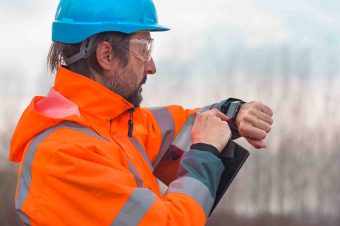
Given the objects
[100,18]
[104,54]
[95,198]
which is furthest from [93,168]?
[100,18]

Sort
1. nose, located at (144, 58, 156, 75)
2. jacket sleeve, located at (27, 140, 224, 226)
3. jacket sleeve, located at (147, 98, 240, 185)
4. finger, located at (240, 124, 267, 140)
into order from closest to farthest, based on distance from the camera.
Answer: jacket sleeve, located at (27, 140, 224, 226) → finger, located at (240, 124, 267, 140) → nose, located at (144, 58, 156, 75) → jacket sleeve, located at (147, 98, 240, 185)

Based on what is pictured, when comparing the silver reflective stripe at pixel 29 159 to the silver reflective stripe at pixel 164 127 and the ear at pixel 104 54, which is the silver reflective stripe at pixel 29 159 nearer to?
the ear at pixel 104 54

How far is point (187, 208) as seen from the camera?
263cm

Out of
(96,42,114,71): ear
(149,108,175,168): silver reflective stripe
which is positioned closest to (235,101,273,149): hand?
(149,108,175,168): silver reflective stripe

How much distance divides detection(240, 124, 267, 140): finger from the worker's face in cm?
52

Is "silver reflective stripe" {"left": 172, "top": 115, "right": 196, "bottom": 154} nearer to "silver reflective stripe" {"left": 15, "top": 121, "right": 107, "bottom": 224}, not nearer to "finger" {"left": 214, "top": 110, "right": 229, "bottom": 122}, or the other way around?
"finger" {"left": 214, "top": 110, "right": 229, "bottom": 122}

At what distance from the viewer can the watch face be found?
320 cm

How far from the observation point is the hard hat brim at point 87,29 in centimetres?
298

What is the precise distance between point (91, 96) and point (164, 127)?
614 millimetres

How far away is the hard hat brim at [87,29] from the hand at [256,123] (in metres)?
0.61

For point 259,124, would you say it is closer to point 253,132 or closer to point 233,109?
point 253,132

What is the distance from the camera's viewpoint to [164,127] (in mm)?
3387

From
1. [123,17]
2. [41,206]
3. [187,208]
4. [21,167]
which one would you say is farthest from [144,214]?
→ [123,17]

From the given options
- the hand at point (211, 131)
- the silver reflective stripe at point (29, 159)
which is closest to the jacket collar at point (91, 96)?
the silver reflective stripe at point (29, 159)
